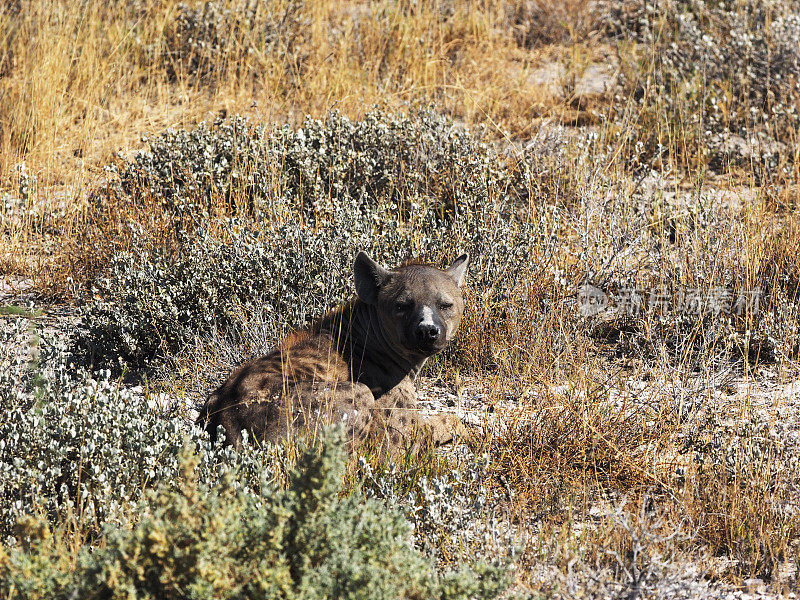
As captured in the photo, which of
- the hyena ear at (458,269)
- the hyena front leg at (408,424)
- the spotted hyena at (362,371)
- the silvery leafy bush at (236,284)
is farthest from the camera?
the silvery leafy bush at (236,284)

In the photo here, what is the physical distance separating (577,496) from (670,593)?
855 millimetres

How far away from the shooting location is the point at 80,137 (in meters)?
9.06

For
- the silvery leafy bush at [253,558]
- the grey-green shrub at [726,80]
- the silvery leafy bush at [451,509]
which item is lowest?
the silvery leafy bush at [451,509]

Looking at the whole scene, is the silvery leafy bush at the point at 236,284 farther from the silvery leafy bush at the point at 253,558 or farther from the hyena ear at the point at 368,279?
the silvery leafy bush at the point at 253,558

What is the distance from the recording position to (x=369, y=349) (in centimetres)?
571

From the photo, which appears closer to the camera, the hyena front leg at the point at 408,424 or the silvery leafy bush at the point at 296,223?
the hyena front leg at the point at 408,424

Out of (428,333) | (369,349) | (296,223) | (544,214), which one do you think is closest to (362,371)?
(369,349)

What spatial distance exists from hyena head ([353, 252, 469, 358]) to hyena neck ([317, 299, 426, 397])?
3.2 inches

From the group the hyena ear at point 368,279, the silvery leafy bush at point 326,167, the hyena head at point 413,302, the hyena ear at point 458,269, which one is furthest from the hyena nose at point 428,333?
the silvery leafy bush at point 326,167

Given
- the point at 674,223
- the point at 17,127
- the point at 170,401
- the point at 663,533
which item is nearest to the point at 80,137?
the point at 17,127

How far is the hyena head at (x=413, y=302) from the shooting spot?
5.33 metres

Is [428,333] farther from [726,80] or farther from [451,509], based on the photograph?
[726,80]

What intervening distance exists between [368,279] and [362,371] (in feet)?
1.91

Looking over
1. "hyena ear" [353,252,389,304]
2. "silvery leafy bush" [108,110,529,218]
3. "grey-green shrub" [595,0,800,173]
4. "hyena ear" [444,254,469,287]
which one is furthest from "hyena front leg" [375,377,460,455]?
"grey-green shrub" [595,0,800,173]
